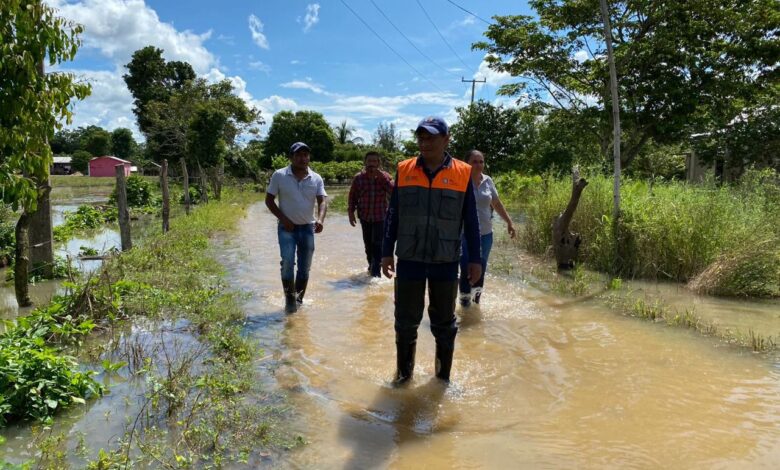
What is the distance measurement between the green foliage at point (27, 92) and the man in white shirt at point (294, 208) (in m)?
2.38

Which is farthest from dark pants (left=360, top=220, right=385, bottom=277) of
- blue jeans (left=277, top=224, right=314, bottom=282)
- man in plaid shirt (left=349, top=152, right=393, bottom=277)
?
blue jeans (left=277, top=224, right=314, bottom=282)

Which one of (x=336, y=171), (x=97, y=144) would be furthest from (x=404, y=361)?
(x=97, y=144)

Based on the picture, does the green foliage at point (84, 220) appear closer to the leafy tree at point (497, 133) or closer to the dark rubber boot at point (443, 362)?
the dark rubber boot at point (443, 362)

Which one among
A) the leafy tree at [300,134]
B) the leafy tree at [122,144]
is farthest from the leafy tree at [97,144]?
the leafy tree at [300,134]

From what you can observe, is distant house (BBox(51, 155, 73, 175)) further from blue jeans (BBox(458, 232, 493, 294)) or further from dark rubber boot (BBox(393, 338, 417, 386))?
dark rubber boot (BBox(393, 338, 417, 386))

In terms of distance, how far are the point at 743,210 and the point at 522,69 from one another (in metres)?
10.7

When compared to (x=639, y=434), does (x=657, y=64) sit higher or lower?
higher

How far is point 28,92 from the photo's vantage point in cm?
335

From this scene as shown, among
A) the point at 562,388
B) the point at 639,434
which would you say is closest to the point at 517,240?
the point at 562,388

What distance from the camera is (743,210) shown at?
7.76 metres

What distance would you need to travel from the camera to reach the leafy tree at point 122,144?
79125 mm

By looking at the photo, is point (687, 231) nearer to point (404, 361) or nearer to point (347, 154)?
point (404, 361)

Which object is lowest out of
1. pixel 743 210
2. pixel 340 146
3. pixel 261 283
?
pixel 261 283

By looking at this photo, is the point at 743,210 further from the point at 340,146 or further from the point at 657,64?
the point at 340,146
